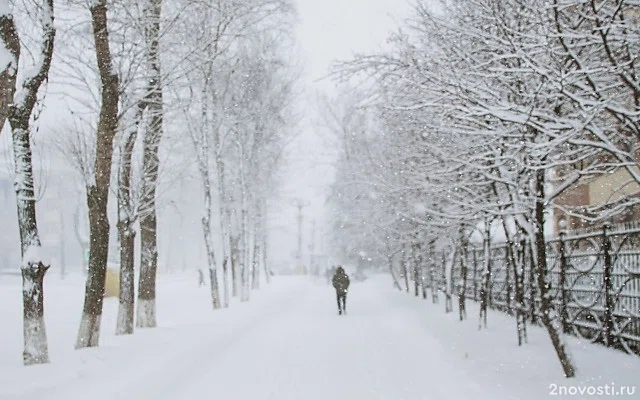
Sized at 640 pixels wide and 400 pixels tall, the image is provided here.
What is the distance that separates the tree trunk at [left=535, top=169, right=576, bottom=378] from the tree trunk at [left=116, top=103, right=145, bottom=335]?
909 centimetres

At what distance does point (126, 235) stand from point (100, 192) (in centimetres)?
295

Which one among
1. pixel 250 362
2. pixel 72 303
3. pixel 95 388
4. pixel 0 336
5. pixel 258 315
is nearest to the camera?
pixel 95 388

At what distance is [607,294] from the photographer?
10914mm

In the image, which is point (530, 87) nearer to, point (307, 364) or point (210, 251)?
point (307, 364)

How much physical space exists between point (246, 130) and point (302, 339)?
19.3m

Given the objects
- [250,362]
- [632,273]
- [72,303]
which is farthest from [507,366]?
[72,303]

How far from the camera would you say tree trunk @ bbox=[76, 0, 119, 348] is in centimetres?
1186

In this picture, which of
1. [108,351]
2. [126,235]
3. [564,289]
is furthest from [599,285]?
[126,235]

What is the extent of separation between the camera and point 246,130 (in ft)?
107

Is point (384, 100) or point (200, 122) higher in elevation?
point (200, 122)

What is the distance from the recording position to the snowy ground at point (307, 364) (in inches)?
336

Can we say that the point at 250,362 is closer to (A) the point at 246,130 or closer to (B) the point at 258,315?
(B) the point at 258,315
